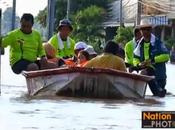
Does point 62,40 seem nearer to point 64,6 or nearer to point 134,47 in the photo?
point 134,47

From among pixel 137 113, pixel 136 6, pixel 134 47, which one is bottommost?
pixel 137 113

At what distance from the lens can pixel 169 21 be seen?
53.4 m

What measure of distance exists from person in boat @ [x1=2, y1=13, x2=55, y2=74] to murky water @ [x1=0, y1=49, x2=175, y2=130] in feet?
1.81

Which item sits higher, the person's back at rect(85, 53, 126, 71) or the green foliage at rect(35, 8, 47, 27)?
the green foliage at rect(35, 8, 47, 27)

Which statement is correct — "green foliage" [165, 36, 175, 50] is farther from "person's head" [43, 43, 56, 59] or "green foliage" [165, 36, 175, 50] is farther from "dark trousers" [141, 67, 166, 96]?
"person's head" [43, 43, 56, 59]

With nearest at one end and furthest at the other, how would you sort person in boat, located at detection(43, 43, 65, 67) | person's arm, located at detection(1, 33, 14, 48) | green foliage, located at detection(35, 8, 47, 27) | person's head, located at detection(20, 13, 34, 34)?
person's arm, located at detection(1, 33, 14, 48)
person's head, located at detection(20, 13, 34, 34)
person in boat, located at detection(43, 43, 65, 67)
green foliage, located at detection(35, 8, 47, 27)

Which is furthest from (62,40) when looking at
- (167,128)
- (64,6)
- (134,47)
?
(64,6)

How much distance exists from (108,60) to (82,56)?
2.59ft

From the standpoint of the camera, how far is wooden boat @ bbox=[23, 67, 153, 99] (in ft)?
41.8

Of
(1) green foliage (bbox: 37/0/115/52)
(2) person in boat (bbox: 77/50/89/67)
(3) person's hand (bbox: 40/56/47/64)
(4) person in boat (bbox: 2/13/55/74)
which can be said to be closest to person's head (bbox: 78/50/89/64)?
(2) person in boat (bbox: 77/50/89/67)

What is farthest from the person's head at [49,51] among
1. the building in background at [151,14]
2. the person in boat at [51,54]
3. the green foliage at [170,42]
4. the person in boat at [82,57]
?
the building in background at [151,14]

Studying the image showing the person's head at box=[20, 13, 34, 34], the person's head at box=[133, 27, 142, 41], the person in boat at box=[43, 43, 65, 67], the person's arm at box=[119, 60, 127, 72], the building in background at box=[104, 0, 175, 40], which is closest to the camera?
the person's arm at box=[119, 60, 127, 72]

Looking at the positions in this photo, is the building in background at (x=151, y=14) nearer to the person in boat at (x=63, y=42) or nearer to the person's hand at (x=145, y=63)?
the person in boat at (x=63, y=42)

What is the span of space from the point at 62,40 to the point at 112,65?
6.11ft
